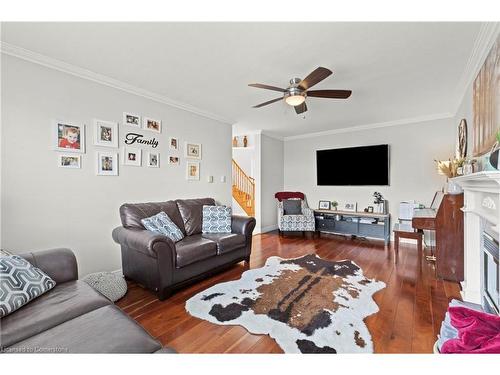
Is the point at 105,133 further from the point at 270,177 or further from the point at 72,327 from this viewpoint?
the point at 270,177

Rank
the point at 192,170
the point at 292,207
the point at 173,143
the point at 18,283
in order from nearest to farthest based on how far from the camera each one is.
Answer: the point at 18,283 < the point at 173,143 < the point at 192,170 < the point at 292,207

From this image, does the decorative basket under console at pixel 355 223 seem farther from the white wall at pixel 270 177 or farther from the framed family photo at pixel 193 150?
the framed family photo at pixel 193 150

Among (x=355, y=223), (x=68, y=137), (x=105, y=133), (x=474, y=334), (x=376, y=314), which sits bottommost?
(x=376, y=314)

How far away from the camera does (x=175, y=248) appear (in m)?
2.41

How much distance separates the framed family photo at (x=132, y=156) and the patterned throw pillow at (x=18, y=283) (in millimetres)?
1664

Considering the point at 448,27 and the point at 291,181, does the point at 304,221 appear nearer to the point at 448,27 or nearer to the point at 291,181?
the point at 291,181

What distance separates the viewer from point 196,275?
262 centimetres

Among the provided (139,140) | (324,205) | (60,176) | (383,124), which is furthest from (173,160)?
(383,124)

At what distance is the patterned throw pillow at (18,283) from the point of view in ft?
4.20

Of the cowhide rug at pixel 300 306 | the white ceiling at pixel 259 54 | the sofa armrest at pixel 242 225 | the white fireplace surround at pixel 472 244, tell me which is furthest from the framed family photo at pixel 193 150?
the white fireplace surround at pixel 472 244

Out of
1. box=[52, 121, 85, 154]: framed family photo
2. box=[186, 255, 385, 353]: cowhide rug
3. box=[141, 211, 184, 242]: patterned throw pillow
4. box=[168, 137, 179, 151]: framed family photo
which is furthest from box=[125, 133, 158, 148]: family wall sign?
box=[186, 255, 385, 353]: cowhide rug

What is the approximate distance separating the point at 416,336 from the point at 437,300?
84 centimetres

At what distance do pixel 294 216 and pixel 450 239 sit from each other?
2.70 meters
